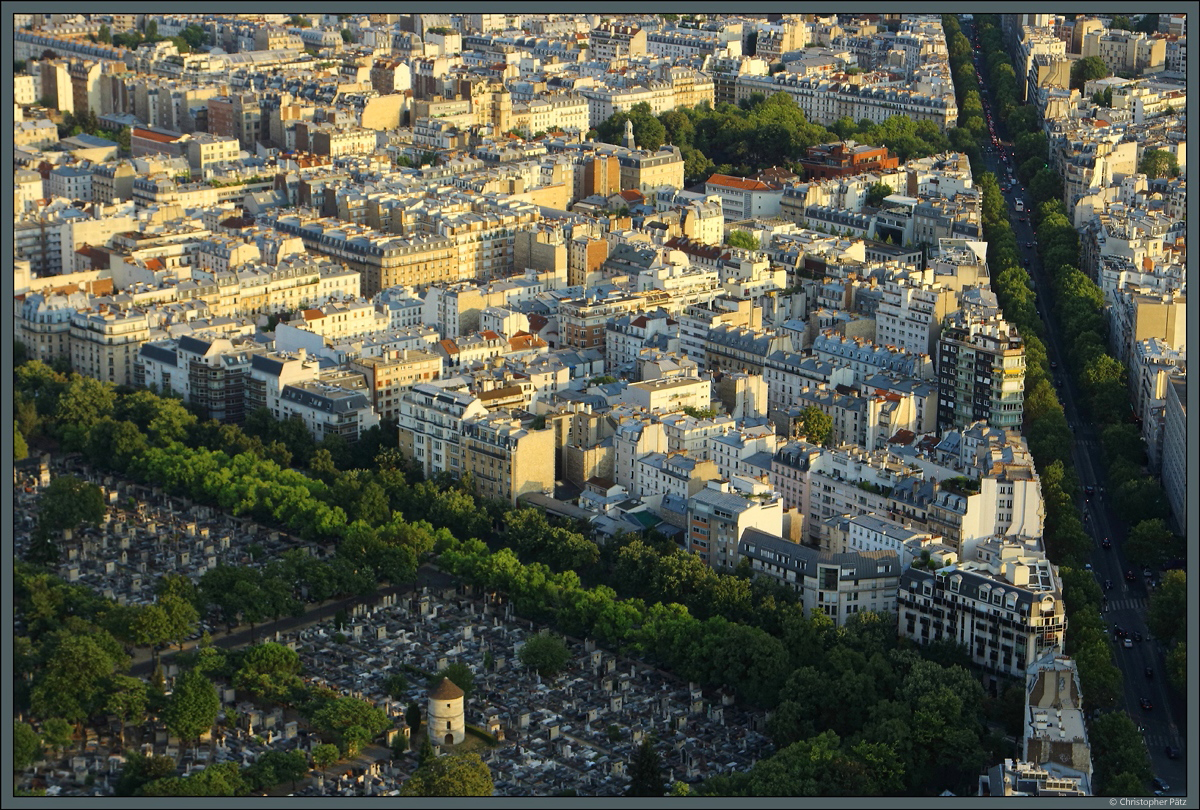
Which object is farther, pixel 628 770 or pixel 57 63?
pixel 57 63

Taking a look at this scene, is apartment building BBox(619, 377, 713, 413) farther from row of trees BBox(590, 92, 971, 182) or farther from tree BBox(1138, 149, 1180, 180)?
tree BBox(1138, 149, 1180, 180)

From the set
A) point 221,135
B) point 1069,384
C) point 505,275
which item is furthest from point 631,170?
point 1069,384

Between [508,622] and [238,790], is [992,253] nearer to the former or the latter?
[508,622]

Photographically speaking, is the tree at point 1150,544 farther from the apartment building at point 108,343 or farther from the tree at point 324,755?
the apartment building at point 108,343

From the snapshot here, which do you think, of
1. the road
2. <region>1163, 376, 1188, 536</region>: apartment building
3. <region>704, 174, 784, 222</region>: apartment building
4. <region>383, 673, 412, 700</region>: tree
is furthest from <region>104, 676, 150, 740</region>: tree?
<region>704, 174, 784, 222</region>: apartment building

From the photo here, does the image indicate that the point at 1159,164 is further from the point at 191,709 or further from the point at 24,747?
the point at 24,747

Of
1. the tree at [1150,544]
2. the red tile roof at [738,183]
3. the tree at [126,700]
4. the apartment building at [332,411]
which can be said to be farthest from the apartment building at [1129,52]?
the tree at [126,700]

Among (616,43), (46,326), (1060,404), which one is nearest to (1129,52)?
(616,43)
